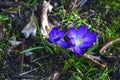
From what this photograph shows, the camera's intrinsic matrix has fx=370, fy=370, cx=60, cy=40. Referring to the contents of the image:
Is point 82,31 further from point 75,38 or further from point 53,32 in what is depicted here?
point 53,32

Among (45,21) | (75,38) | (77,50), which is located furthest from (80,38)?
(45,21)

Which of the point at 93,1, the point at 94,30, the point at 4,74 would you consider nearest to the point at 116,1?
the point at 93,1

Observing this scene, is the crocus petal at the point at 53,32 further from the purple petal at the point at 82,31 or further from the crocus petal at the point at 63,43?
the purple petal at the point at 82,31

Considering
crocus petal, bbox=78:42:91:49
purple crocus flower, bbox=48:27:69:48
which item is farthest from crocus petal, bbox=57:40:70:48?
crocus petal, bbox=78:42:91:49

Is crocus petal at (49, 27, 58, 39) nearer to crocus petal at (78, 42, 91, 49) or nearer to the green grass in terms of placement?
the green grass

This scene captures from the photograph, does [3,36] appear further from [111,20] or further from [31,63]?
[111,20]

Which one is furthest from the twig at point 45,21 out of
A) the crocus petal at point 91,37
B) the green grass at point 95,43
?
the crocus petal at point 91,37

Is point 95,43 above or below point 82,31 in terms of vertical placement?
below
